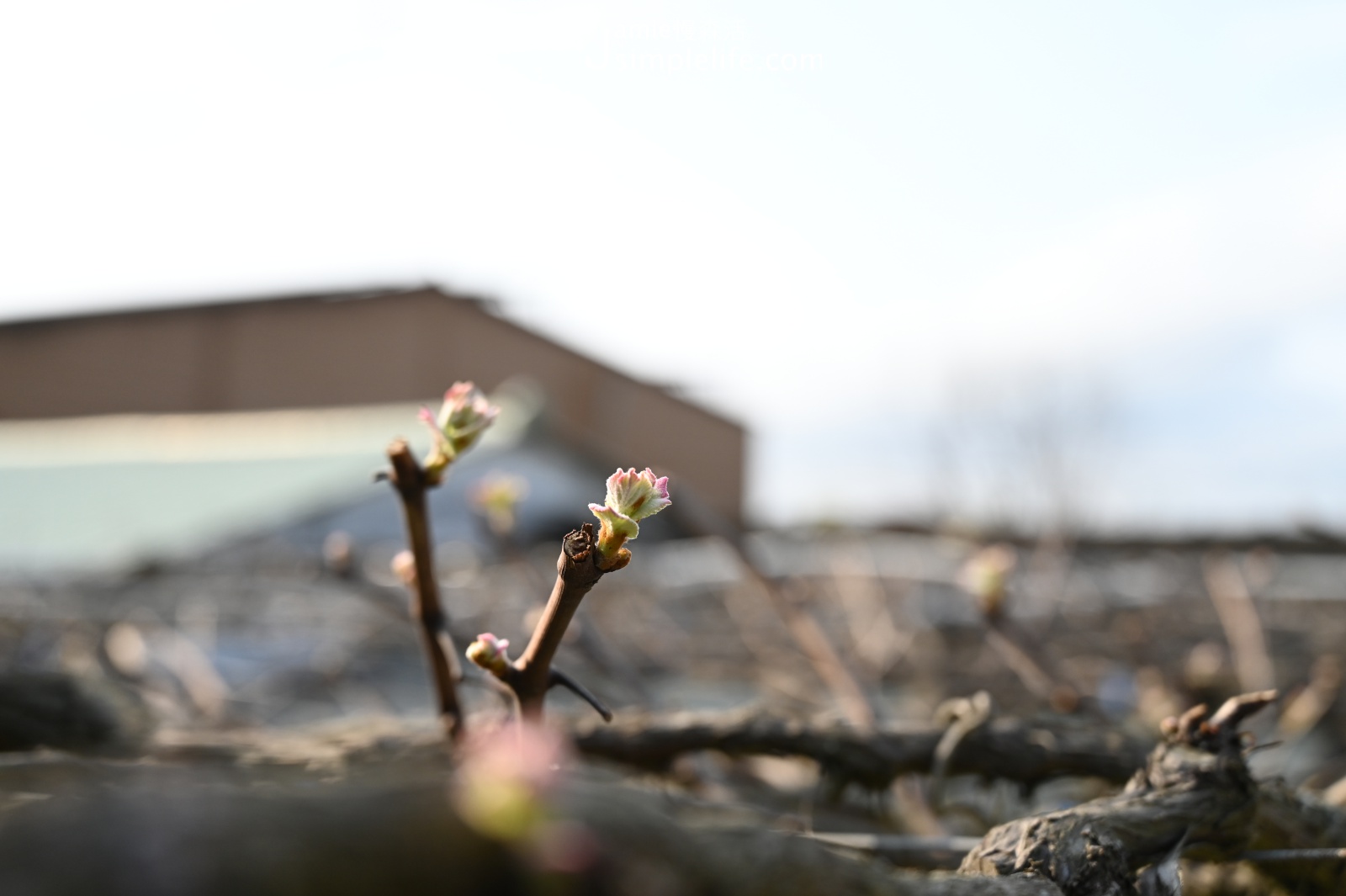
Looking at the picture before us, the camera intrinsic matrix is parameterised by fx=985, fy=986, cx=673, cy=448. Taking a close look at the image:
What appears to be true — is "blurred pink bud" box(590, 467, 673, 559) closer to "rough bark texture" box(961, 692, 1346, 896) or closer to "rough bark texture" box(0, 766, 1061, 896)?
"rough bark texture" box(0, 766, 1061, 896)

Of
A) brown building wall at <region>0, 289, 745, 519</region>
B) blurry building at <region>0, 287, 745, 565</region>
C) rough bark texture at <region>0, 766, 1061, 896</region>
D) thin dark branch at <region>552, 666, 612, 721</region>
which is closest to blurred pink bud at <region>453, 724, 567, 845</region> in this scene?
rough bark texture at <region>0, 766, 1061, 896</region>

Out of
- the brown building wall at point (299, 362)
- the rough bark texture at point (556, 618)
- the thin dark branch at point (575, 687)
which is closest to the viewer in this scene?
the rough bark texture at point (556, 618)

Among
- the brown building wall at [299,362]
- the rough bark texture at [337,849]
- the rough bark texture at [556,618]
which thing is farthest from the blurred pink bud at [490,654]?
the brown building wall at [299,362]

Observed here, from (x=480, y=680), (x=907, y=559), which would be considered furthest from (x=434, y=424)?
(x=907, y=559)

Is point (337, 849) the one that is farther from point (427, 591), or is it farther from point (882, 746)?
point (882, 746)

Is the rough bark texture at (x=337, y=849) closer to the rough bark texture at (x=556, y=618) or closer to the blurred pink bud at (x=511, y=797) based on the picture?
the blurred pink bud at (x=511, y=797)

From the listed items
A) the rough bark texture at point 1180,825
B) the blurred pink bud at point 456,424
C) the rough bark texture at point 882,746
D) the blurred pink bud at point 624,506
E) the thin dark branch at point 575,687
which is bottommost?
the rough bark texture at point 882,746
